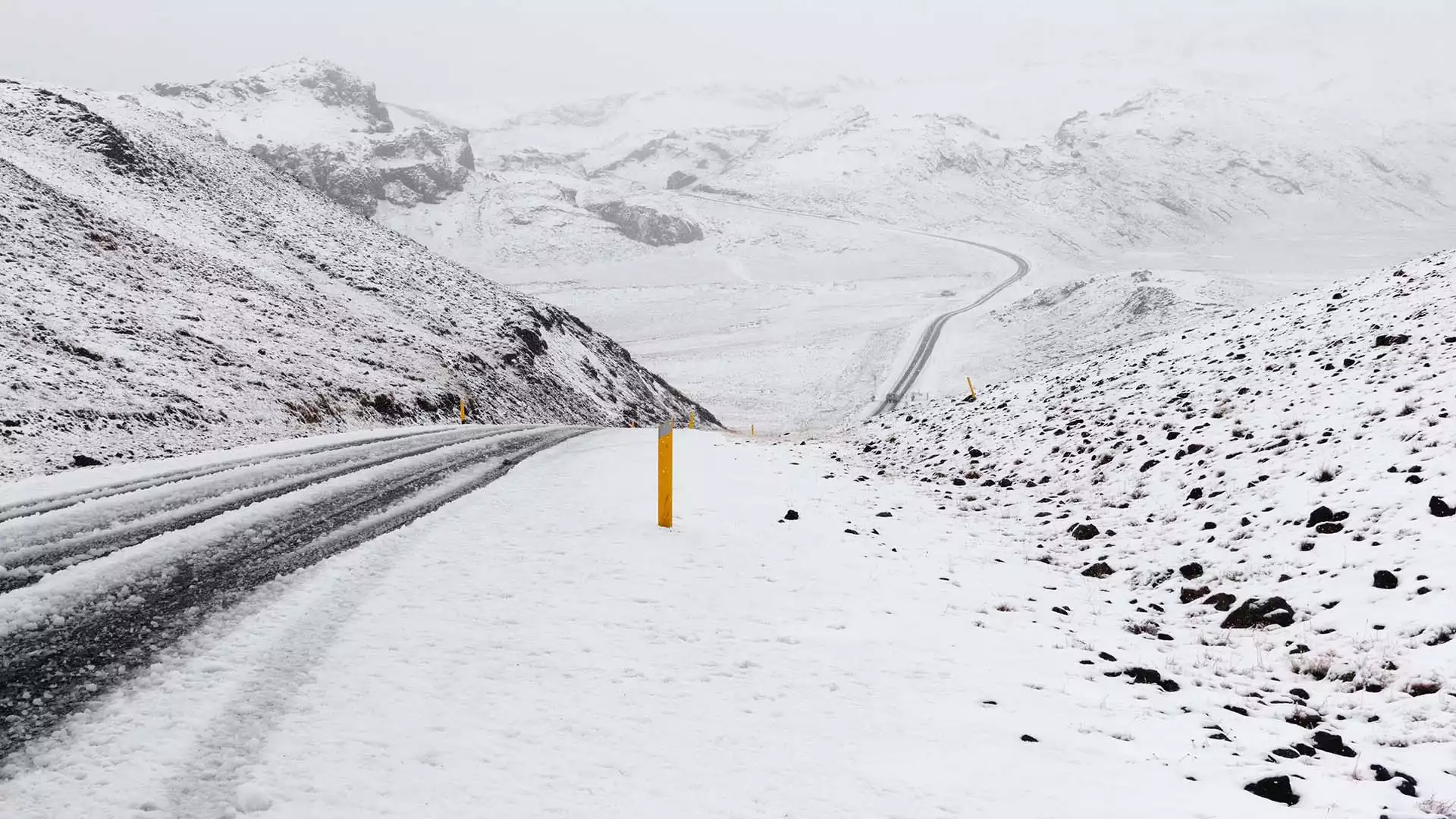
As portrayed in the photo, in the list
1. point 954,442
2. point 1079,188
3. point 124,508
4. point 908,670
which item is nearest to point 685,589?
point 908,670

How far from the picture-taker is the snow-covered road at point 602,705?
326cm

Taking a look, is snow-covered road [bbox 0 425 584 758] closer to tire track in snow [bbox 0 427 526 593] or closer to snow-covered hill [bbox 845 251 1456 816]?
tire track in snow [bbox 0 427 526 593]

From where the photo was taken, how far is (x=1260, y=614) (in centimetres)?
652

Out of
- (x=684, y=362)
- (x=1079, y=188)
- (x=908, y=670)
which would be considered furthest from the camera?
(x=1079, y=188)

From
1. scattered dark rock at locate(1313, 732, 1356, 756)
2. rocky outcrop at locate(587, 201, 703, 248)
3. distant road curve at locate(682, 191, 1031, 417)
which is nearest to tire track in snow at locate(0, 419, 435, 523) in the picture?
scattered dark rock at locate(1313, 732, 1356, 756)

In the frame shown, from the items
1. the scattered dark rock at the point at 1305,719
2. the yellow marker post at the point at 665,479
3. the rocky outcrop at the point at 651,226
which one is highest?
the rocky outcrop at the point at 651,226

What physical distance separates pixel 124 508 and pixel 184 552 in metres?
2.11

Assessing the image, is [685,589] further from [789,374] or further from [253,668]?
[789,374]

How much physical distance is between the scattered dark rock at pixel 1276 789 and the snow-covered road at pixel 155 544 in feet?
19.1

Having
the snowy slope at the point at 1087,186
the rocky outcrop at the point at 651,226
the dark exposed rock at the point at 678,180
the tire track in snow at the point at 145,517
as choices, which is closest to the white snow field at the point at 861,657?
the tire track in snow at the point at 145,517

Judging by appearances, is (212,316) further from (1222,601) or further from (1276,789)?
(1276,789)

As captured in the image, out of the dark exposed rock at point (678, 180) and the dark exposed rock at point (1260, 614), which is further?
the dark exposed rock at point (678, 180)

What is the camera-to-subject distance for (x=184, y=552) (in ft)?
20.1

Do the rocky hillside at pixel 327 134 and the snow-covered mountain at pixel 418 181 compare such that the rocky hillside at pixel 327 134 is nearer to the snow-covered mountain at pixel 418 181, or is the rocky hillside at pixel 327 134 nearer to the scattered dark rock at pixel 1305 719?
the snow-covered mountain at pixel 418 181
